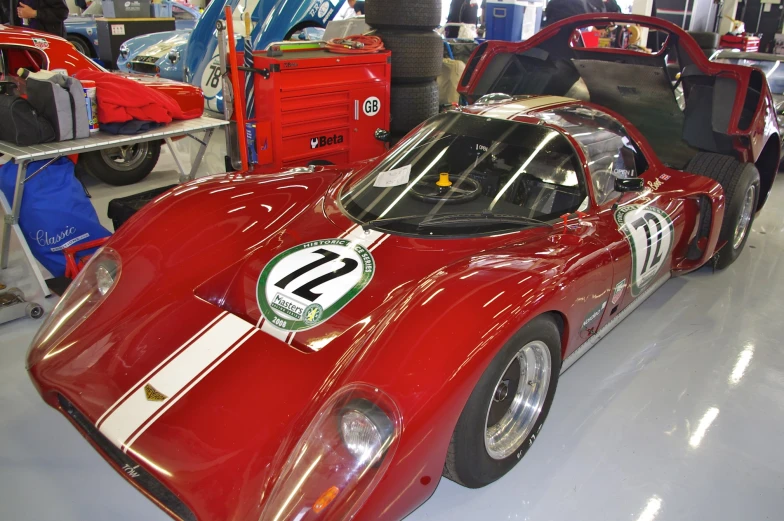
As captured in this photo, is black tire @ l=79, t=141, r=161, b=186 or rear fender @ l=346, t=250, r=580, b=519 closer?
rear fender @ l=346, t=250, r=580, b=519

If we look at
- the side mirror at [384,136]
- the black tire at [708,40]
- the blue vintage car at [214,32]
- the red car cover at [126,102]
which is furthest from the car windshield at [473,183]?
the black tire at [708,40]

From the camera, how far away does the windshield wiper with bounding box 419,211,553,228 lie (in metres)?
2.24

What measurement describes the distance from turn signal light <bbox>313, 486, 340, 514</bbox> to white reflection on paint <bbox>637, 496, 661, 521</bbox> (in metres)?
1.07

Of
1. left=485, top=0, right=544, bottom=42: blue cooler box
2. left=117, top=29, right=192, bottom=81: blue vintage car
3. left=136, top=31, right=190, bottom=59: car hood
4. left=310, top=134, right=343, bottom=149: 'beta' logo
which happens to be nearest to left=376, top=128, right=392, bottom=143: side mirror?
left=310, top=134, right=343, bottom=149: 'beta' logo

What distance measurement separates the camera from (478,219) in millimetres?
2244

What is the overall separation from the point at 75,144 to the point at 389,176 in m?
1.86

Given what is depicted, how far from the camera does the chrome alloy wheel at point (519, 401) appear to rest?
6.39 feet

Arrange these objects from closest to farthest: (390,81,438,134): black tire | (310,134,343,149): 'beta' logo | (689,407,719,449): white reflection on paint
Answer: (689,407,719,449): white reflection on paint < (310,134,343,149): 'beta' logo < (390,81,438,134): black tire

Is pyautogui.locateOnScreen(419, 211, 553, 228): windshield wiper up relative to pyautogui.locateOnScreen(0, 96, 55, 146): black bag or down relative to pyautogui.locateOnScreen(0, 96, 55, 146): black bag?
down

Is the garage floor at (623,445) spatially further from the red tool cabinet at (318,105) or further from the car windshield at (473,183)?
the red tool cabinet at (318,105)

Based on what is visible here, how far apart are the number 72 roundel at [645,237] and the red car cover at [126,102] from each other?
2795 millimetres

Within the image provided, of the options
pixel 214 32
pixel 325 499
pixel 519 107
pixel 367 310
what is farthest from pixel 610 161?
pixel 214 32

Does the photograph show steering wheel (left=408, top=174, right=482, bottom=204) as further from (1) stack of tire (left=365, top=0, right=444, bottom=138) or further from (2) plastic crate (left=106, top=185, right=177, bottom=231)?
(1) stack of tire (left=365, top=0, right=444, bottom=138)

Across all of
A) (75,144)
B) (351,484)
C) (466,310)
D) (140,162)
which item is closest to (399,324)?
(466,310)
